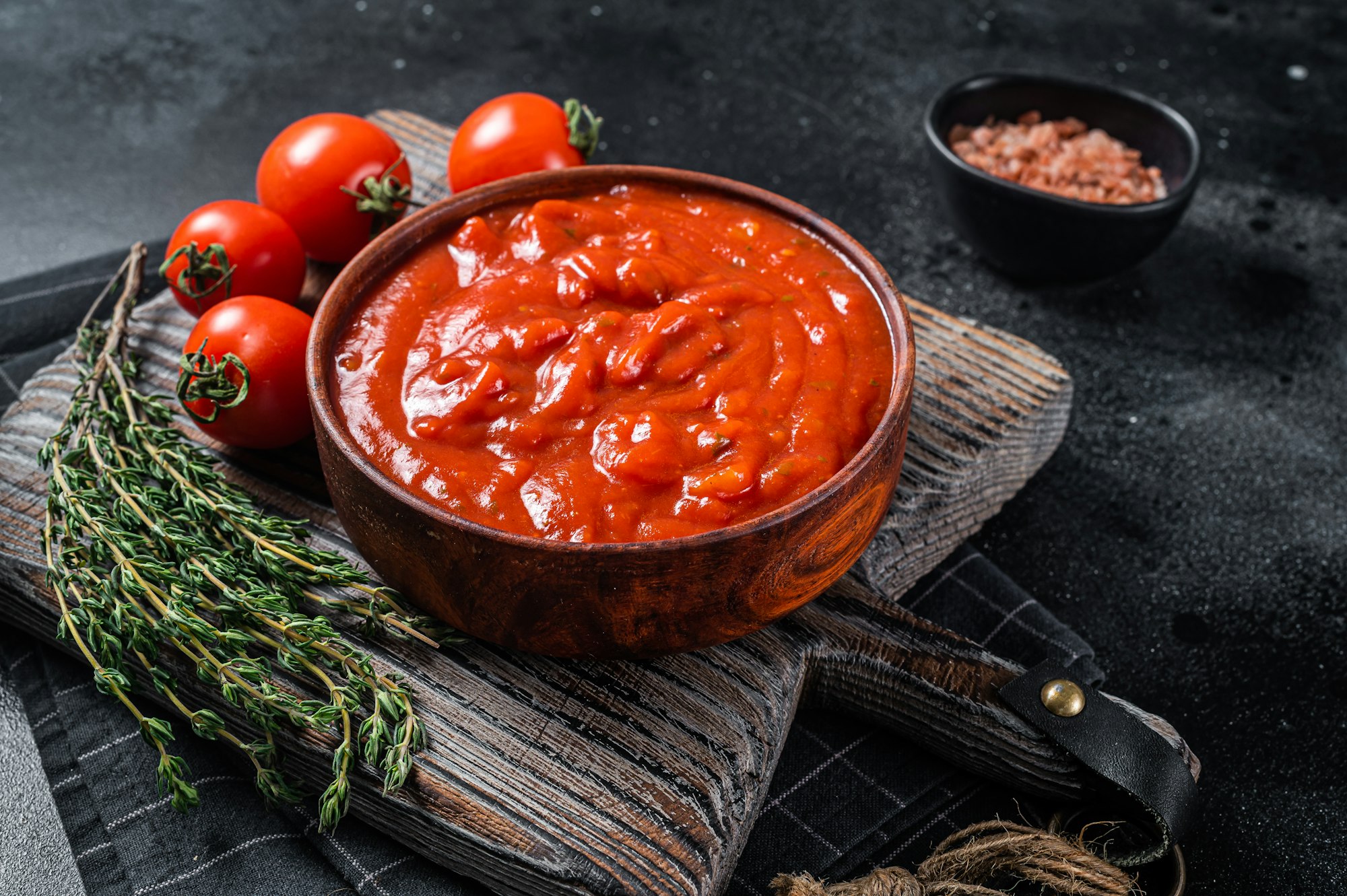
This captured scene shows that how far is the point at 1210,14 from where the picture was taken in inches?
172

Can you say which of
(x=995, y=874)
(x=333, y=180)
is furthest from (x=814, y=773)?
(x=333, y=180)

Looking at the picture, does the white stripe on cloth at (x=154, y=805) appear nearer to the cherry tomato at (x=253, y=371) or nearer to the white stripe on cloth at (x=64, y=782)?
the white stripe on cloth at (x=64, y=782)

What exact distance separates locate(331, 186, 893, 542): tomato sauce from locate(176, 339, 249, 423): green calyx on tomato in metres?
0.26

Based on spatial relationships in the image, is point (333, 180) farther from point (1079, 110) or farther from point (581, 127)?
point (1079, 110)

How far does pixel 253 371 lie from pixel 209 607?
0.49 metres

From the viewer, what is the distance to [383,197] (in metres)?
2.45

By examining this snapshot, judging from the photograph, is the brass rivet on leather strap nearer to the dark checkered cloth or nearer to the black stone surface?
the dark checkered cloth

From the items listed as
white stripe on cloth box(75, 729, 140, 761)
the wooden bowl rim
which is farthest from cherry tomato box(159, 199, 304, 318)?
white stripe on cloth box(75, 729, 140, 761)

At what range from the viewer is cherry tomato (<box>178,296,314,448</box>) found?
2088 mm

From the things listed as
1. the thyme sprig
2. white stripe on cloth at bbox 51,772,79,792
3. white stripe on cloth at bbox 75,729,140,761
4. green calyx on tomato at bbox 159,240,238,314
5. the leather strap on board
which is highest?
green calyx on tomato at bbox 159,240,238,314

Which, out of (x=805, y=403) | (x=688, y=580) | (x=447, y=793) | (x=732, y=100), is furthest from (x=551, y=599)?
(x=732, y=100)

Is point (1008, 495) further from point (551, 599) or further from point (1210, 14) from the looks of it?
point (1210, 14)

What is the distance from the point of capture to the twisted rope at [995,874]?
1793 mm

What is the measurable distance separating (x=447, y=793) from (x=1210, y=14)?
418 cm
